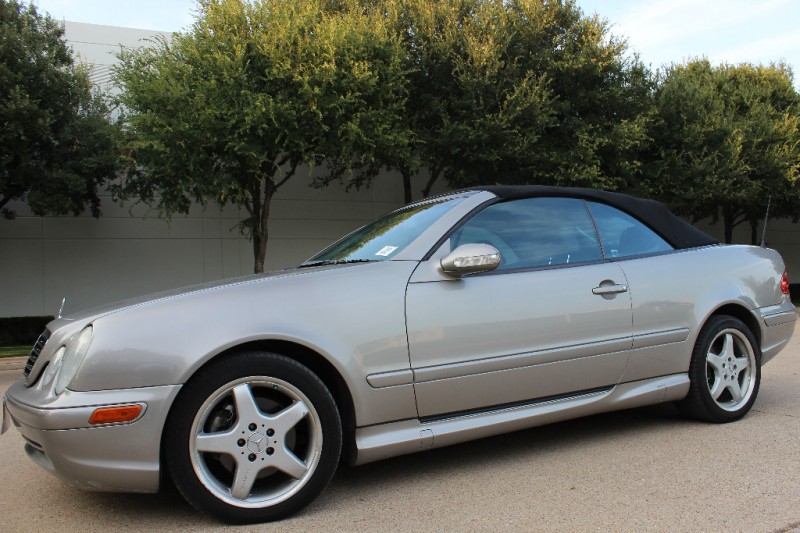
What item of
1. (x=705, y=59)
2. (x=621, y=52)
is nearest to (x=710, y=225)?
(x=705, y=59)

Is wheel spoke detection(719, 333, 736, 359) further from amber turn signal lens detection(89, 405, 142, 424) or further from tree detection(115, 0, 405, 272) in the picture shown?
tree detection(115, 0, 405, 272)

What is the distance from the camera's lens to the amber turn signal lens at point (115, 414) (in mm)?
2623

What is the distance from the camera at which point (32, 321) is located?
15773 millimetres

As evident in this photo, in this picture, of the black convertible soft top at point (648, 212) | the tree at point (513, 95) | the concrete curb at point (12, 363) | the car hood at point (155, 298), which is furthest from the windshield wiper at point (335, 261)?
the tree at point (513, 95)

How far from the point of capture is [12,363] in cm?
1094

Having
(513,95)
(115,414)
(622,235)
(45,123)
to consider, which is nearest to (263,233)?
(45,123)

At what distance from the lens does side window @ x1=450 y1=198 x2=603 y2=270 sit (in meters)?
3.68

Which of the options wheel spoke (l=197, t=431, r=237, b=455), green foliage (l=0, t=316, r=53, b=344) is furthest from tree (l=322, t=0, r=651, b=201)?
wheel spoke (l=197, t=431, r=237, b=455)

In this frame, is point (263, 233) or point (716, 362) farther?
point (263, 233)

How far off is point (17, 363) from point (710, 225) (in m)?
26.3

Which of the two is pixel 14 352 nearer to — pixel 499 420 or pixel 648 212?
pixel 499 420

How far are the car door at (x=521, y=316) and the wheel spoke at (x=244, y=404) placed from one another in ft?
2.56

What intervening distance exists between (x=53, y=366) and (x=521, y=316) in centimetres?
223

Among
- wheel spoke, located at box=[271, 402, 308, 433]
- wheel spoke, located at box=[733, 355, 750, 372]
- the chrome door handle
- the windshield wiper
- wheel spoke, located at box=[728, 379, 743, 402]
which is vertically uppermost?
the windshield wiper
